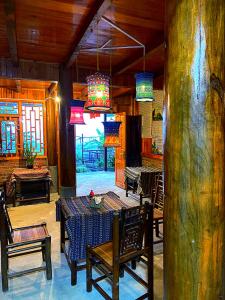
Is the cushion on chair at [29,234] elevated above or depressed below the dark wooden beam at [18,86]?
below

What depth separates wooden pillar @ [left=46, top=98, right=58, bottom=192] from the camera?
20.0ft

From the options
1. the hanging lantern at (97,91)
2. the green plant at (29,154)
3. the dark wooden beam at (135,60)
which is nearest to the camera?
the hanging lantern at (97,91)

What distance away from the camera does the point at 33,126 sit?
244 inches

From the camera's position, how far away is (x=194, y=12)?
77cm

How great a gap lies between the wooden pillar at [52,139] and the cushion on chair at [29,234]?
140 inches

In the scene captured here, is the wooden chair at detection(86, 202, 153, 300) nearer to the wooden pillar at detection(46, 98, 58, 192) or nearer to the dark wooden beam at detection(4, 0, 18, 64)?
the dark wooden beam at detection(4, 0, 18, 64)

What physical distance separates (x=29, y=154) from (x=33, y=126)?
0.77 m

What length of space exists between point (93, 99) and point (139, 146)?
3.68 metres

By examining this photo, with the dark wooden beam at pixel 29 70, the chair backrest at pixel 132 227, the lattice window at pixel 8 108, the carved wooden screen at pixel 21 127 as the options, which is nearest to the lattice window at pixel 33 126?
the carved wooden screen at pixel 21 127

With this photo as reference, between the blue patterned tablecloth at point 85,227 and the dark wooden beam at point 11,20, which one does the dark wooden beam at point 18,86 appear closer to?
the dark wooden beam at point 11,20

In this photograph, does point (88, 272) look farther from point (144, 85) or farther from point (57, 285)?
point (144, 85)

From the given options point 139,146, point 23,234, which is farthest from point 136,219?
point 139,146

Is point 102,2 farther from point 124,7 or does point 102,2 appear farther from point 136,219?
point 136,219

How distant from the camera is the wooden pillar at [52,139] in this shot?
20.0 ft
